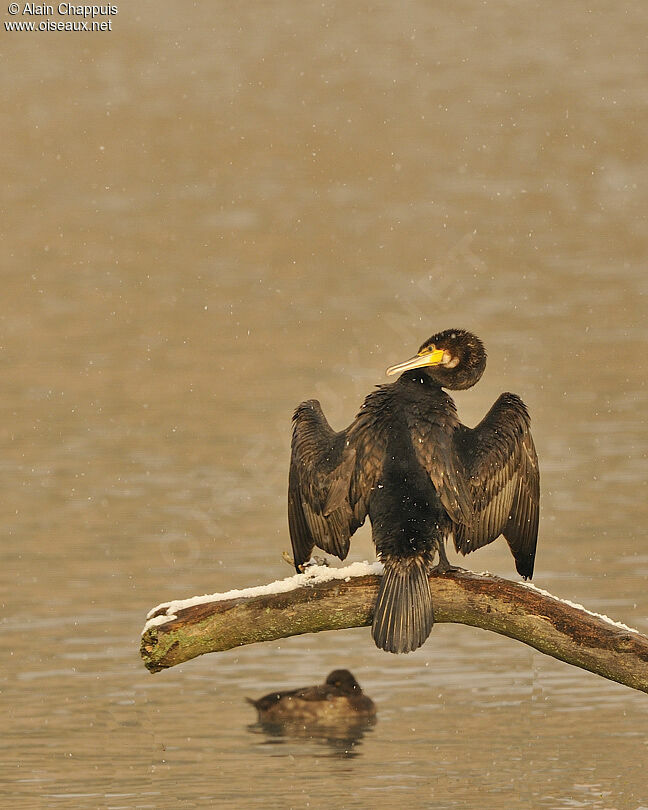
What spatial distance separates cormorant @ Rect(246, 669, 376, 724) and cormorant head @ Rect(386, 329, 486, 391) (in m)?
3.88

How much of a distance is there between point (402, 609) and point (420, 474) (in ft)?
2.44

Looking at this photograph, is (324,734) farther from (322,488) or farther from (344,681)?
(322,488)

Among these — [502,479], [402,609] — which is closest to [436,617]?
[402,609]

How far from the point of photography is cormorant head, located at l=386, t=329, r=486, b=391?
940 centimetres

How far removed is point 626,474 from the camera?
63.9 feet

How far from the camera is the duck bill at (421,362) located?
9.27m

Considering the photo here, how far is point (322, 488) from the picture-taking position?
30.4ft

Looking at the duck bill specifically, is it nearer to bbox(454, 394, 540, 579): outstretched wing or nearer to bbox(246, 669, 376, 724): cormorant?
bbox(454, 394, 540, 579): outstretched wing

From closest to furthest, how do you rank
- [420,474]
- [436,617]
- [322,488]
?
1. [436,617]
2. [420,474]
3. [322,488]

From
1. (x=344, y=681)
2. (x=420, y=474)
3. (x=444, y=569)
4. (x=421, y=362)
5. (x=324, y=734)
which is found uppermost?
(x=421, y=362)

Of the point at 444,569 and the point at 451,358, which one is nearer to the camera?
the point at 444,569

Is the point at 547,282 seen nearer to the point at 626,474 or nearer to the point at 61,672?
the point at 626,474

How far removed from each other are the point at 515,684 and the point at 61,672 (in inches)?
118

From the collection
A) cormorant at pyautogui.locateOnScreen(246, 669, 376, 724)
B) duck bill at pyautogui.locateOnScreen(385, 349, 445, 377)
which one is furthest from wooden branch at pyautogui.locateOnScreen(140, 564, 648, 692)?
cormorant at pyautogui.locateOnScreen(246, 669, 376, 724)
